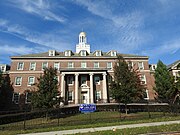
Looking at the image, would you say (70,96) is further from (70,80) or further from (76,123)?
(76,123)

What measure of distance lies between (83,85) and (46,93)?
42.9 feet

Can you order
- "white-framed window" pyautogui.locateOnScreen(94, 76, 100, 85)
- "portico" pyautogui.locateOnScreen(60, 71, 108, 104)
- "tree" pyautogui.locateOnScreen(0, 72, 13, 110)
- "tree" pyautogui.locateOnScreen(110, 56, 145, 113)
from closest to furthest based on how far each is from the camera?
1. "tree" pyautogui.locateOnScreen(110, 56, 145, 113)
2. "tree" pyautogui.locateOnScreen(0, 72, 13, 110)
3. "portico" pyautogui.locateOnScreen(60, 71, 108, 104)
4. "white-framed window" pyautogui.locateOnScreen(94, 76, 100, 85)

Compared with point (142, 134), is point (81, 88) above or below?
above

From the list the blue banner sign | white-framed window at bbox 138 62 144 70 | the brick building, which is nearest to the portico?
the brick building

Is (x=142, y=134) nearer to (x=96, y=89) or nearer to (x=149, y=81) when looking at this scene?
(x=96, y=89)

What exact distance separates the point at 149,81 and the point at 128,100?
15663 mm

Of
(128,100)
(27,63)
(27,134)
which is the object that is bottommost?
(27,134)

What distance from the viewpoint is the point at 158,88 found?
29688mm

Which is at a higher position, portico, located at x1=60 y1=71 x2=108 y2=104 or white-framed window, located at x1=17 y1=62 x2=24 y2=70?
white-framed window, located at x1=17 y1=62 x2=24 y2=70

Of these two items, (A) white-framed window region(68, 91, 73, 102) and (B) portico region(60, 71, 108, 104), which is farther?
(A) white-framed window region(68, 91, 73, 102)

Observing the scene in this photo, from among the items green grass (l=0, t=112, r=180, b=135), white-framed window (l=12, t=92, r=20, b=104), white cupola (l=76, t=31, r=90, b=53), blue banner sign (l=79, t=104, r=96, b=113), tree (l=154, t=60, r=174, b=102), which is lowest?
green grass (l=0, t=112, r=180, b=135)

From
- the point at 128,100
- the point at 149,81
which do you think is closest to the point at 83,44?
the point at 149,81

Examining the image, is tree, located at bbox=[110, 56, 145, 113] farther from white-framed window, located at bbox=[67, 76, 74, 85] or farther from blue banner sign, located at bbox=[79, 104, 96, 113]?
white-framed window, located at bbox=[67, 76, 74, 85]

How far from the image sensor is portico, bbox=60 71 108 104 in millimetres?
30688
